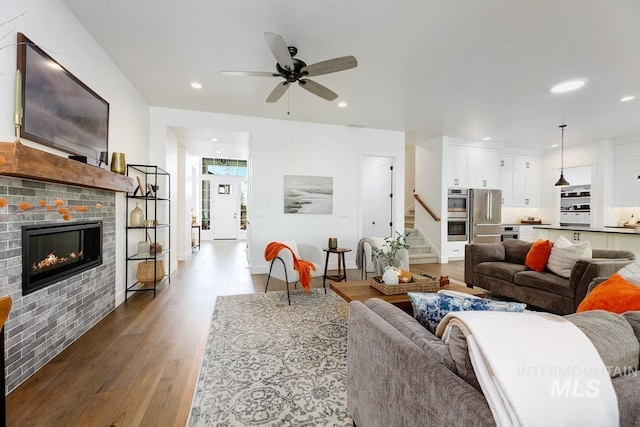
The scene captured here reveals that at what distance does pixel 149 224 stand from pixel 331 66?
3142 mm

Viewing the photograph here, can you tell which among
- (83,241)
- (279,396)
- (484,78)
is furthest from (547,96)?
(83,241)

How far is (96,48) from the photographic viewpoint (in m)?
2.82

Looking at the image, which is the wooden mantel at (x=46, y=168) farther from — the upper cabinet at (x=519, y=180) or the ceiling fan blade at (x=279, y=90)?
the upper cabinet at (x=519, y=180)

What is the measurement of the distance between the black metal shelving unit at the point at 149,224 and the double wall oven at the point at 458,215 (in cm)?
569

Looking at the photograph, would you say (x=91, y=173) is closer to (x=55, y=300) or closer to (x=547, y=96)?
(x=55, y=300)

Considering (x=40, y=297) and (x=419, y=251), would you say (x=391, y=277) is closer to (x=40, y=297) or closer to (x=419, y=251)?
(x=40, y=297)

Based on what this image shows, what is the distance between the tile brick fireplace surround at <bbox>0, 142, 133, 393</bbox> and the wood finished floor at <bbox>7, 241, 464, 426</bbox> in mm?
158

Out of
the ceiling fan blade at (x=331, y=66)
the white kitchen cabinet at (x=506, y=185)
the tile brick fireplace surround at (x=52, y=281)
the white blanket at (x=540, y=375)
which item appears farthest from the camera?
the white kitchen cabinet at (x=506, y=185)

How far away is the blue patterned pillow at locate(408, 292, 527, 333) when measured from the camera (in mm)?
1134

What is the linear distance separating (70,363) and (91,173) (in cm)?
151

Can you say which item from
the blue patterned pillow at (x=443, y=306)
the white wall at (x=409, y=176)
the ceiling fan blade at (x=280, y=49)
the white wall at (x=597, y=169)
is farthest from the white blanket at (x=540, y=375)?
the white wall at (x=597, y=169)

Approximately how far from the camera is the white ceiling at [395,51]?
2.32 meters

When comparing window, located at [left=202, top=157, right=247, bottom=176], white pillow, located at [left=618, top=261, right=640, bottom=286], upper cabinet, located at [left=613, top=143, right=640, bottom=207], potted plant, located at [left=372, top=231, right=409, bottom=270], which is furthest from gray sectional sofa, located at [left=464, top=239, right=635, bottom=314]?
window, located at [left=202, top=157, right=247, bottom=176]

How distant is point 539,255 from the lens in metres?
3.29
